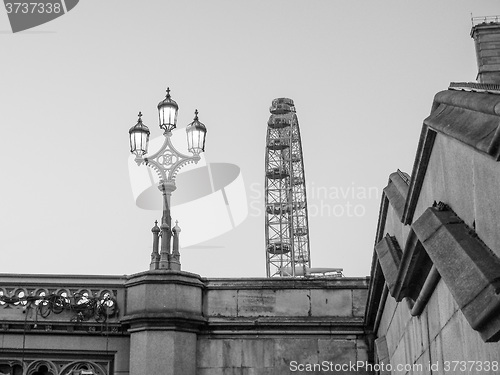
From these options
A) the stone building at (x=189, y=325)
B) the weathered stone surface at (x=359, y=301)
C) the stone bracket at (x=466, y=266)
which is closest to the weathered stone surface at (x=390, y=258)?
the stone building at (x=189, y=325)

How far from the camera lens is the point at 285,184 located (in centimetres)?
5169

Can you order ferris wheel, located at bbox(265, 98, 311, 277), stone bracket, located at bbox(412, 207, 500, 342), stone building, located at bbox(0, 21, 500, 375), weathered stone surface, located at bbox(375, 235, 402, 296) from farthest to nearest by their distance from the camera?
ferris wheel, located at bbox(265, 98, 311, 277)
stone building, located at bbox(0, 21, 500, 375)
weathered stone surface, located at bbox(375, 235, 402, 296)
stone bracket, located at bbox(412, 207, 500, 342)

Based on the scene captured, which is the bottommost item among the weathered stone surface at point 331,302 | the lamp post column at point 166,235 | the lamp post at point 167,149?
the weathered stone surface at point 331,302

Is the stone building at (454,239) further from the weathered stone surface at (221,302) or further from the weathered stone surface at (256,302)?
the weathered stone surface at (221,302)

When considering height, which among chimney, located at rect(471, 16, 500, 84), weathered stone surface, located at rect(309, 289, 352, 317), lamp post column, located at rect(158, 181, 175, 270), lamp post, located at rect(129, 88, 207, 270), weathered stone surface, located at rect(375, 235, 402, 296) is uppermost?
chimney, located at rect(471, 16, 500, 84)

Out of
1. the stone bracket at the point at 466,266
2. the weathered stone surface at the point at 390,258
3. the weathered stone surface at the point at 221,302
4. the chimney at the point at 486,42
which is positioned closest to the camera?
the stone bracket at the point at 466,266

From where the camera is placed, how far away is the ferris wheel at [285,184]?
50.8 metres

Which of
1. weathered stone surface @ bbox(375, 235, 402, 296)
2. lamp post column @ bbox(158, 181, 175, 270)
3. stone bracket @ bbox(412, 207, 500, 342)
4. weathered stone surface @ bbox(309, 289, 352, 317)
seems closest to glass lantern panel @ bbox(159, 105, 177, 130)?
lamp post column @ bbox(158, 181, 175, 270)

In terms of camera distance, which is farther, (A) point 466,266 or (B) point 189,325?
(B) point 189,325

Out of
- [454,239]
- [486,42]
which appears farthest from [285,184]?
[454,239]

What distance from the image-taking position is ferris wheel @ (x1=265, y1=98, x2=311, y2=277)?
50750 mm

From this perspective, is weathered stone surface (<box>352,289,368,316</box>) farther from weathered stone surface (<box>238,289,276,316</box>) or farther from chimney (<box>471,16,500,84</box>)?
chimney (<box>471,16,500,84</box>)

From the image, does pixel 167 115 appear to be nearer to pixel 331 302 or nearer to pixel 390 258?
pixel 331 302

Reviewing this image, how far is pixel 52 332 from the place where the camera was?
1202 centimetres
